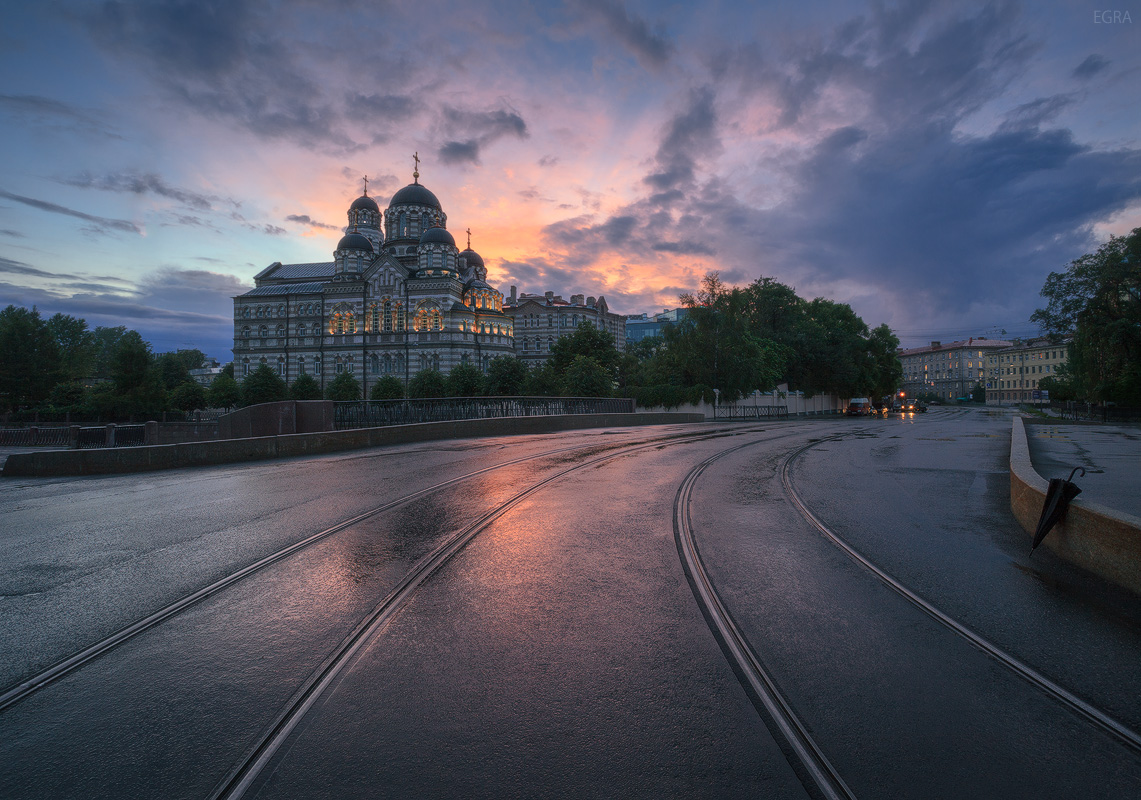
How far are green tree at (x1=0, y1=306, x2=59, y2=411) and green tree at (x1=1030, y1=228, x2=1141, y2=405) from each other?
93714 millimetres

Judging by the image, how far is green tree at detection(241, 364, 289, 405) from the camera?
6538 cm

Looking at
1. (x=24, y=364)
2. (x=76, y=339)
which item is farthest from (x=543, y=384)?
(x=76, y=339)

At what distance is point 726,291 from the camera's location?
45812mm

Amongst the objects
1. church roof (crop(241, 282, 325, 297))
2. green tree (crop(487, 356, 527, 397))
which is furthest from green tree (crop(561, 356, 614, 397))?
church roof (crop(241, 282, 325, 297))

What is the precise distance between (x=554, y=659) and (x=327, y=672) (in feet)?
4.78

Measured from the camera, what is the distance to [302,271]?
298 feet

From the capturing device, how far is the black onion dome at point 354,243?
81.7m

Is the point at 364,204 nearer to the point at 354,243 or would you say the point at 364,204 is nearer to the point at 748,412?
the point at 354,243

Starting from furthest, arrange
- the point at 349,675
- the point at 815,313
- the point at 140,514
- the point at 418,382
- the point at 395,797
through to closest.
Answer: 1. the point at 815,313
2. the point at 418,382
3. the point at 140,514
4. the point at 349,675
5. the point at 395,797

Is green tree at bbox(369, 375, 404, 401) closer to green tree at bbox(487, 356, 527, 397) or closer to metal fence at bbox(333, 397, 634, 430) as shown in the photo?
green tree at bbox(487, 356, 527, 397)

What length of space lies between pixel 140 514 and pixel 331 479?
11.4 feet

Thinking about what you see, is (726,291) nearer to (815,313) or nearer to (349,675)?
(815,313)

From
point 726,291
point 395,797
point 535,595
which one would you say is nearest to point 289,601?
point 535,595

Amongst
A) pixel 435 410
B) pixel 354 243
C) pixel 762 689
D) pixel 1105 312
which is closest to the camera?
pixel 762 689
